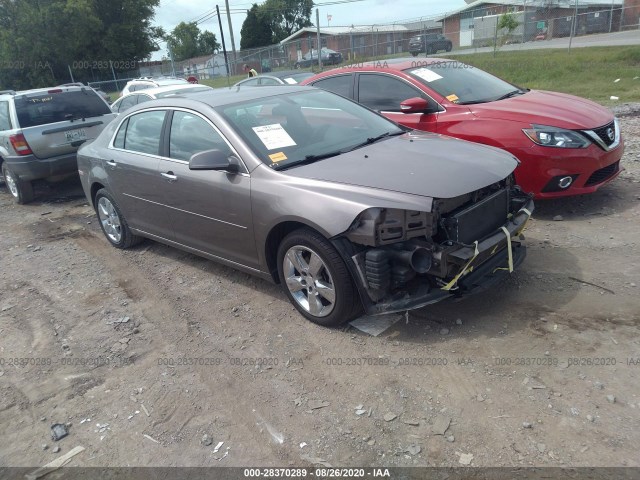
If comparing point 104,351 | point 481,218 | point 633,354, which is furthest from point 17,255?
point 633,354

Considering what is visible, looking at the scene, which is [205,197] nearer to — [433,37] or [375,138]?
[375,138]

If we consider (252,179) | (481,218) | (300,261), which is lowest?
(300,261)

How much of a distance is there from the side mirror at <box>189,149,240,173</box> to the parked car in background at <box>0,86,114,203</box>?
5.51 m

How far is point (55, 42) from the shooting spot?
4109cm

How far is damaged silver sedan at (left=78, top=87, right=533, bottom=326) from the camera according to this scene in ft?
11.0

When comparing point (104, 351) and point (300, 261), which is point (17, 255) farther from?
point (300, 261)

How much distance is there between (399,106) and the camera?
617cm

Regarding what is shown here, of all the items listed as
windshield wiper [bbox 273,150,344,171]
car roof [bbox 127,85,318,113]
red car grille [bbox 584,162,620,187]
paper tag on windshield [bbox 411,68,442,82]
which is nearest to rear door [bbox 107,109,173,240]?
car roof [bbox 127,85,318,113]

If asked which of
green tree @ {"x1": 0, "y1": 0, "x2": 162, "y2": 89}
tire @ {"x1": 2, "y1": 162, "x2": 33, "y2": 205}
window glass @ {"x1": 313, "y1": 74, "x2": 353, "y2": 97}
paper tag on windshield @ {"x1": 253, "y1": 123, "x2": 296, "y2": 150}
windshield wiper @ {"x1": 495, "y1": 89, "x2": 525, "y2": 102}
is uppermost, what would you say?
green tree @ {"x1": 0, "y1": 0, "x2": 162, "y2": 89}

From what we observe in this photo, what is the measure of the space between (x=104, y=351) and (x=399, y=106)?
420 centimetres

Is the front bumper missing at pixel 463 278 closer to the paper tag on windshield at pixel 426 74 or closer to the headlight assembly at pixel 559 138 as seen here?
the headlight assembly at pixel 559 138

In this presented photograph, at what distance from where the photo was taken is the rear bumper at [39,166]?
8.21 metres

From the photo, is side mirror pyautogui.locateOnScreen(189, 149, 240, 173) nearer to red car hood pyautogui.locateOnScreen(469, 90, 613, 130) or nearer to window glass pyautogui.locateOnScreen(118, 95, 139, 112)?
red car hood pyautogui.locateOnScreen(469, 90, 613, 130)

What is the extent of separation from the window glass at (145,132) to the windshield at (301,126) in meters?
0.87
